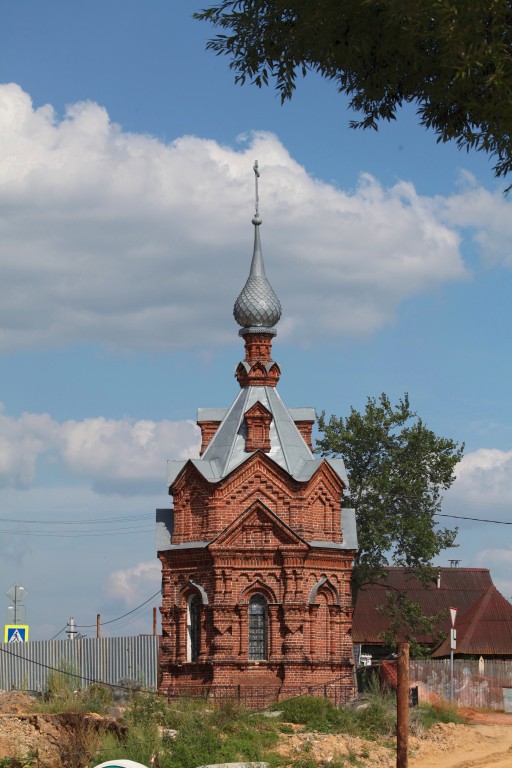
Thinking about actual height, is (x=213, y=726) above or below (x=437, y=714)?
above

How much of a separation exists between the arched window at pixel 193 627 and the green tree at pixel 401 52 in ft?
67.6

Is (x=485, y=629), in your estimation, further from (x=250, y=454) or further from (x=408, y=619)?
(x=250, y=454)

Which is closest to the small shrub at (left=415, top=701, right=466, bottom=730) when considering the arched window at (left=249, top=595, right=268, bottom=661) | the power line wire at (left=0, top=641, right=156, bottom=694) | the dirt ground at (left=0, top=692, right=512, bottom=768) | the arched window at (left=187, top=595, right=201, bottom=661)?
the dirt ground at (left=0, top=692, right=512, bottom=768)

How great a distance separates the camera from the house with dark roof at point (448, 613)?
49375mm

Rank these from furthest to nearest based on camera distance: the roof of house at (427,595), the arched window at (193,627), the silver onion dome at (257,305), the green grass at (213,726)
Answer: the roof of house at (427,595)
the silver onion dome at (257,305)
the arched window at (193,627)
the green grass at (213,726)

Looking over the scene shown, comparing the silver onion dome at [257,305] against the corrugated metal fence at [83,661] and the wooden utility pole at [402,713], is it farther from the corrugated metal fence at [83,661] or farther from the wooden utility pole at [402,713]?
the wooden utility pole at [402,713]

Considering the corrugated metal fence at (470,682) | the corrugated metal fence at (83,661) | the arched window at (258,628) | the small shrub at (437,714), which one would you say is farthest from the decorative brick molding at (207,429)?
the small shrub at (437,714)

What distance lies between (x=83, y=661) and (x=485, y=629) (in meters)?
23.5

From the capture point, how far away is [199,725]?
25.1m

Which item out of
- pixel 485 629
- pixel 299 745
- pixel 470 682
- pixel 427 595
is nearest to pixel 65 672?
pixel 299 745

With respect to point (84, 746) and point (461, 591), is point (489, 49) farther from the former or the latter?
point (461, 591)

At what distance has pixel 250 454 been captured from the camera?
108 feet

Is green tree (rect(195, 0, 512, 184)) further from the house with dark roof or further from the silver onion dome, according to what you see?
Answer: the house with dark roof

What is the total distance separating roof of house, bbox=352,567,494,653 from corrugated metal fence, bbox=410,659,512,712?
48.0ft
